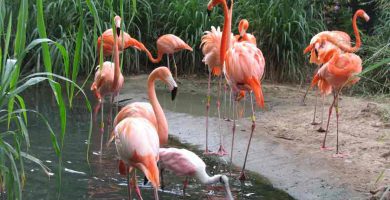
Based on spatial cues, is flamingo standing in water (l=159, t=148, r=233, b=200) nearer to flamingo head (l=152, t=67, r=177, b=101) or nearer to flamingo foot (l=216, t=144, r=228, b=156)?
flamingo head (l=152, t=67, r=177, b=101)

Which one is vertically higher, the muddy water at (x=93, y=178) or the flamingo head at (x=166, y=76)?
the flamingo head at (x=166, y=76)

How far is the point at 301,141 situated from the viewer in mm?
5938

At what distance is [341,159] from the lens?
524 centimetres

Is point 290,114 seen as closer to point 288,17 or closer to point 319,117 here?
point 319,117

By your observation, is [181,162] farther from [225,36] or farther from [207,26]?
[207,26]

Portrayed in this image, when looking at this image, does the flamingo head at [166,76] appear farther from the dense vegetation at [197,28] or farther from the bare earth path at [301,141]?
the dense vegetation at [197,28]

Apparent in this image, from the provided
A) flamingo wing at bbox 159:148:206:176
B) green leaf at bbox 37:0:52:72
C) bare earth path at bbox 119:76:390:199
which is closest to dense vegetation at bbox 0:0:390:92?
bare earth path at bbox 119:76:390:199

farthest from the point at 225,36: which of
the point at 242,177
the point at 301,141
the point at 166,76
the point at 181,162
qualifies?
the point at 181,162

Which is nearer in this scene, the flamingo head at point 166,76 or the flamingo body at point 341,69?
the flamingo head at point 166,76

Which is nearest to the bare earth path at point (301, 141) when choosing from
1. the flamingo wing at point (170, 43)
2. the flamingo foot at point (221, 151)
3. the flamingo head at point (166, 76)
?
the flamingo foot at point (221, 151)

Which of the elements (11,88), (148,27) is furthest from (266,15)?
(11,88)

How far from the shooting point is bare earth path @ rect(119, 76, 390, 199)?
4.64 metres

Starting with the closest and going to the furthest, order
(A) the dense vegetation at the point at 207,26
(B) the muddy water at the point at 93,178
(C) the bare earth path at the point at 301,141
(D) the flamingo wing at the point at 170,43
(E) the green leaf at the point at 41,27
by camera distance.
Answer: (E) the green leaf at the point at 41,27 → (B) the muddy water at the point at 93,178 → (C) the bare earth path at the point at 301,141 → (D) the flamingo wing at the point at 170,43 → (A) the dense vegetation at the point at 207,26

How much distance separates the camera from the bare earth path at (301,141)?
464cm
